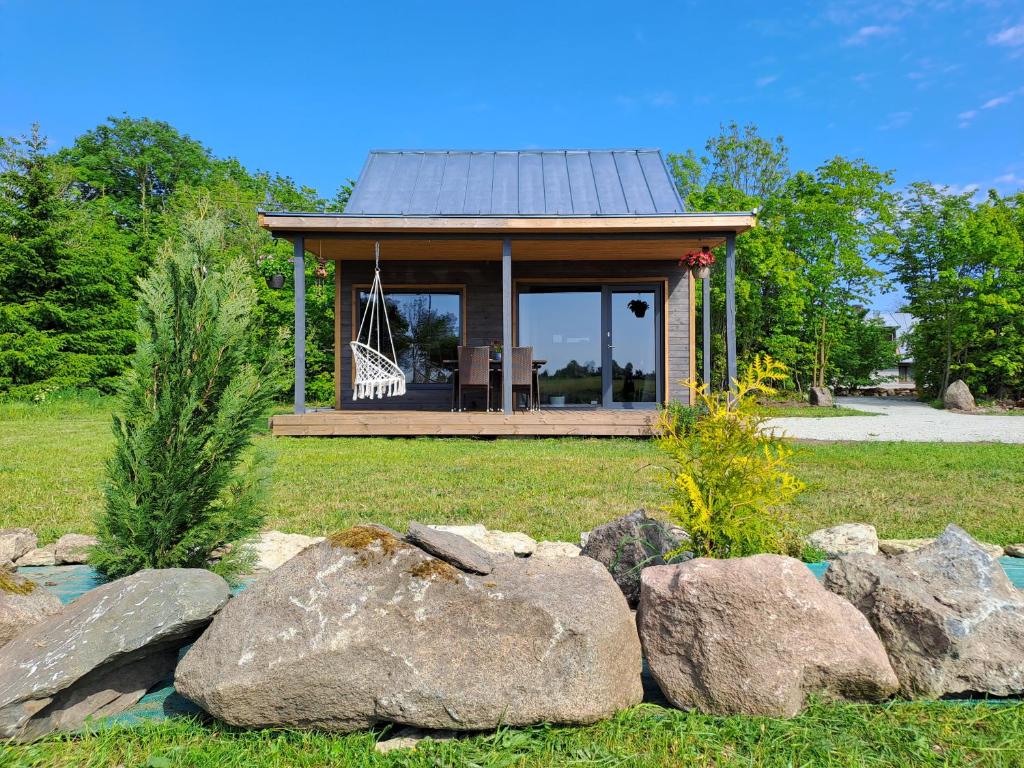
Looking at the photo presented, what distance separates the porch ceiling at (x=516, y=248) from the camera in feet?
28.6

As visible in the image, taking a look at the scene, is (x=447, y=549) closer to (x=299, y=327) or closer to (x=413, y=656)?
(x=413, y=656)

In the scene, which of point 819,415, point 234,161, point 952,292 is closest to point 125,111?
point 234,161

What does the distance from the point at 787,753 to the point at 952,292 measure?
17.6 meters

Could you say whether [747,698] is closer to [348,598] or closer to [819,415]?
[348,598]

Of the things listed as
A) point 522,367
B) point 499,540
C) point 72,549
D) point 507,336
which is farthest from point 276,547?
point 522,367

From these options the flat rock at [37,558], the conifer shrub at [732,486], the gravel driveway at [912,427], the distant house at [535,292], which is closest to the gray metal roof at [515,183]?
the distant house at [535,292]

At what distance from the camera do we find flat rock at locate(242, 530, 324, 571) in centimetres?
304

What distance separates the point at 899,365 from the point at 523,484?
81.8 ft

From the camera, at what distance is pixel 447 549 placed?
1898 mm

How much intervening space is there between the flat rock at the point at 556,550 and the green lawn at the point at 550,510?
0.96ft

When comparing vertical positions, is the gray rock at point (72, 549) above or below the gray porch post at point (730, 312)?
below

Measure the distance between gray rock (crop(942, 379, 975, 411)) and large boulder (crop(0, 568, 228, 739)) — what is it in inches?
626

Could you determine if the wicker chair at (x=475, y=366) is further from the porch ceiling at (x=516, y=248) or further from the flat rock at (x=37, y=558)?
the flat rock at (x=37, y=558)

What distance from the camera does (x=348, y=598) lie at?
179cm
